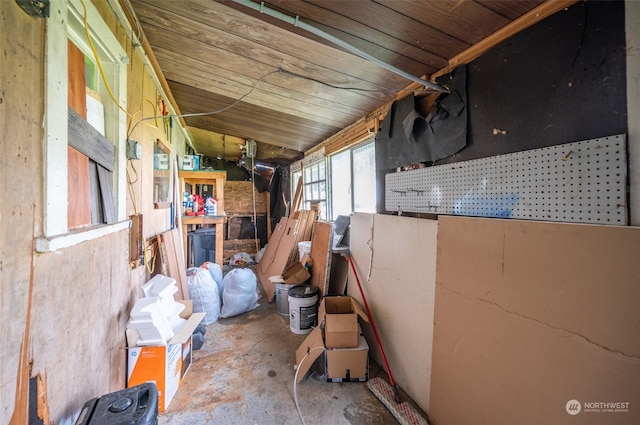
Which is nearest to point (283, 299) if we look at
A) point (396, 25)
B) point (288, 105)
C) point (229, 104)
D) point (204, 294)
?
point (204, 294)

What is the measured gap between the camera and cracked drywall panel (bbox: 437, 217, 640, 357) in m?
0.79

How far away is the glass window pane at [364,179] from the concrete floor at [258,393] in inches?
60.2

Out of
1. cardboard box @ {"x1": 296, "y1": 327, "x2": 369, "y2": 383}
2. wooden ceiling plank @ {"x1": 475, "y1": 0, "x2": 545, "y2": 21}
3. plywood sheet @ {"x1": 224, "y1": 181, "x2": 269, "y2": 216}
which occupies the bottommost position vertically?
cardboard box @ {"x1": 296, "y1": 327, "x2": 369, "y2": 383}

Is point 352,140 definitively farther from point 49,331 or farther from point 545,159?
point 49,331

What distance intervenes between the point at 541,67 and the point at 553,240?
771 millimetres

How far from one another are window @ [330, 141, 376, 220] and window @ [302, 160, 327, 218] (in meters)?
0.24

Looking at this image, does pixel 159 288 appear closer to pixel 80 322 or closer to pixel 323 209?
pixel 80 322

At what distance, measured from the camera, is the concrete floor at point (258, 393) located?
1.52 m

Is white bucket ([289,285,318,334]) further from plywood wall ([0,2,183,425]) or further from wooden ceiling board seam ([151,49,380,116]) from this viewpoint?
wooden ceiling board seam ([151,49,380,116])

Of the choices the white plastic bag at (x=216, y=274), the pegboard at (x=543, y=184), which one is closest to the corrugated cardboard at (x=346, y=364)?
the pegboard at (x=543, y=184)

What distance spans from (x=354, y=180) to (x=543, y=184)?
203cm

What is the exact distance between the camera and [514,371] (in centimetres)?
106

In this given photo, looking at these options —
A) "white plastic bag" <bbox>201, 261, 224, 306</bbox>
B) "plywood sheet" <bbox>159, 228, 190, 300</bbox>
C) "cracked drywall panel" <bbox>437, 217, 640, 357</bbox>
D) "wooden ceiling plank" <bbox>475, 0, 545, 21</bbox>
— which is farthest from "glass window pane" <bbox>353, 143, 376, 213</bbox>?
"plywood sheet" <bbox>159, 228, 190, 300</bbox>

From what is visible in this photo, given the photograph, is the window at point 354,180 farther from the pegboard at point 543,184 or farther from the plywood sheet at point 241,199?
the plywood sheet at point 241,199
